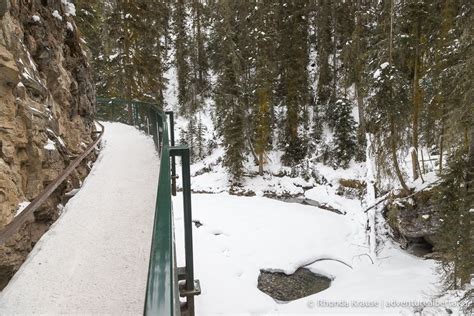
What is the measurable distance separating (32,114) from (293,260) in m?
9.60

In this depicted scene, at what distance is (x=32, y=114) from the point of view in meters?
5.40

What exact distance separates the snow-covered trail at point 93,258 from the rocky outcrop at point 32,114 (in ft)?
1.01

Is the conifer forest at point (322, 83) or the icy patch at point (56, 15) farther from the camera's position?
the conifer forest at point (322, 83)

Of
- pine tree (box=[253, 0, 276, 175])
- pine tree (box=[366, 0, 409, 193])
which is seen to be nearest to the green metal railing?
pine tree (box=[366, 0, 409, 193])

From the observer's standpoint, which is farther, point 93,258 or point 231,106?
point 231,106

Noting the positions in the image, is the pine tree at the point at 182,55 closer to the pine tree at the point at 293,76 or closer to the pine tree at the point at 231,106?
the pine tree at the point at 231,106

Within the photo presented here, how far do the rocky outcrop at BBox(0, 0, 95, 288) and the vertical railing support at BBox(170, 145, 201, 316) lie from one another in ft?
6.85

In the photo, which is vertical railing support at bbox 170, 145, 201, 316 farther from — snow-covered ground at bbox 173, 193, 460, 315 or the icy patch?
the icy patch

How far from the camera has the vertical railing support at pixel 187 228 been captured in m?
3.55

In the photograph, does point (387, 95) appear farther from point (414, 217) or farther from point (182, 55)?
point (182, 55)

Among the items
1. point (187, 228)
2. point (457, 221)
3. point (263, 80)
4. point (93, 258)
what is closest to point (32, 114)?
point (93, 258)

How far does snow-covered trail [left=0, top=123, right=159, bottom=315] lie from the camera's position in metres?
3.39

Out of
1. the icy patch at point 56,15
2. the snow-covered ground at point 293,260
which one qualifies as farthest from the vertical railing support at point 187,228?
the icy patch at point 56,15

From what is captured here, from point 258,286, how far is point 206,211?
17.8 ft
